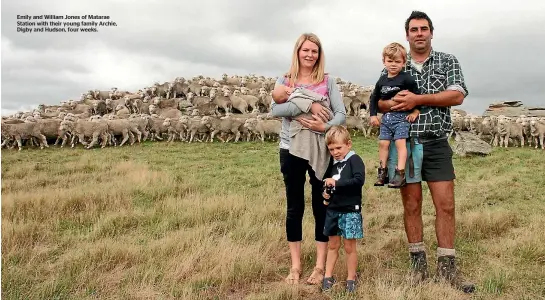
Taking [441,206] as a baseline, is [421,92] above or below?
above

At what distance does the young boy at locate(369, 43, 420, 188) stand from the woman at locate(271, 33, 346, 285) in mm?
517

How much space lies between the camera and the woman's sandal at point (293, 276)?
4905 millimetres

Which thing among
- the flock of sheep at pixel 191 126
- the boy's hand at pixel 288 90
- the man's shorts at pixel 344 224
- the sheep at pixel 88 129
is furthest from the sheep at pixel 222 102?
the man's shorts at pixel 344 224

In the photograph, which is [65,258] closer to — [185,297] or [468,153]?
[185,297]

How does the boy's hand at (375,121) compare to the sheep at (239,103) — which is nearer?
the boy's hand at (375,121)

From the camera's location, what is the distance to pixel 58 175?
43.1 feet

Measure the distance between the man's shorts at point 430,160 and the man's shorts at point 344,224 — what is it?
76cm

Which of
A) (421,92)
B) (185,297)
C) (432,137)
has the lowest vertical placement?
(185,297)

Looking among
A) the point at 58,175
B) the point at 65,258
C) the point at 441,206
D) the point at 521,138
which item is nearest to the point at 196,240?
the point at 65,258

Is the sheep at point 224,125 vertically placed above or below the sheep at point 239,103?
below

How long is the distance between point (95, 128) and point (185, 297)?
17835mm

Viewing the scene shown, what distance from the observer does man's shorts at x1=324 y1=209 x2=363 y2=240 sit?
4.53 meters

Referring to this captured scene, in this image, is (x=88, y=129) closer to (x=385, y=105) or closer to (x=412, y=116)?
(x=385, y=105)

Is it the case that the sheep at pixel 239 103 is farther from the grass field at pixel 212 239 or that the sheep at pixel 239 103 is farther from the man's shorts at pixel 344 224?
the man's shorts at pixel 344 224
